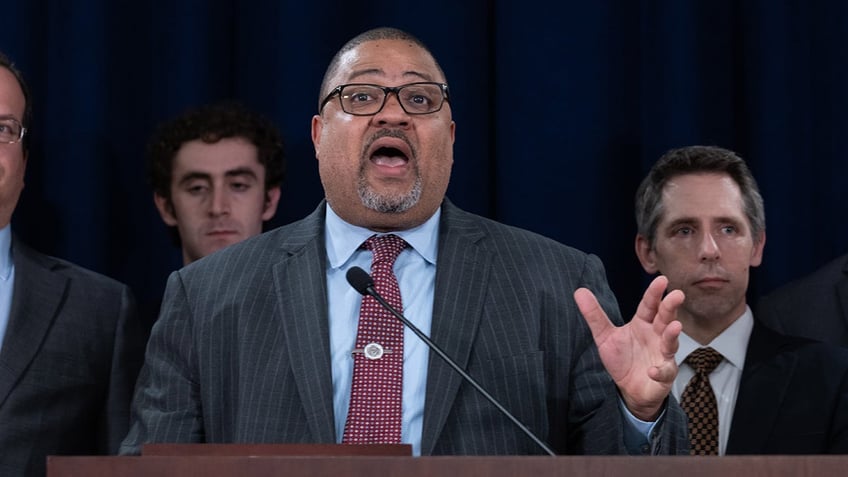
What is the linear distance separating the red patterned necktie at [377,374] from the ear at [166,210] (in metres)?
0.99

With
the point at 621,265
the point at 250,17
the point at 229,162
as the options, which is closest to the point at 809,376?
the point at 621,265

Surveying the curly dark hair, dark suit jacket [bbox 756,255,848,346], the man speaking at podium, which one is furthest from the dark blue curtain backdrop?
the man speaking at podium

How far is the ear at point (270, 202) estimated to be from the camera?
2.71 m

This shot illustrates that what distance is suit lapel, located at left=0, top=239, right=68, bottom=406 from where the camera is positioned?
83.9 inches

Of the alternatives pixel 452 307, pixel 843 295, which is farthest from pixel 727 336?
pixel 452 307

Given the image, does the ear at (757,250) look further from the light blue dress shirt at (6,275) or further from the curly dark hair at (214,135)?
the light blue dress shirt at (6,275)

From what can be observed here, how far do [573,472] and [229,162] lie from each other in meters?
1.66

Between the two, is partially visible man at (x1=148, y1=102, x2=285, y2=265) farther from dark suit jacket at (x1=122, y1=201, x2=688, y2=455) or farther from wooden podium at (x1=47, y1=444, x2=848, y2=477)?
wooden podium at (x1=47, y1=444, x2=848, y2=477)

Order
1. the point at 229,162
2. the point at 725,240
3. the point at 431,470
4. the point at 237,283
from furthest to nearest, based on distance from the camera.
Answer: the point at 229,162
the point at 725,240
the point at 237,283
the point at 431,470

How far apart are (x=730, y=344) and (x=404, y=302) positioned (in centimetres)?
83

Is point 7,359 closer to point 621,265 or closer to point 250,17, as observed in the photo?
point 250,17

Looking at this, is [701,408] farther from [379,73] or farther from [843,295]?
[379,73]

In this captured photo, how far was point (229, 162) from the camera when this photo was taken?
267cm

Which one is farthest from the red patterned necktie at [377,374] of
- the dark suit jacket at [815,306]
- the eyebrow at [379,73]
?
the dark suit jacket at [815,306]
